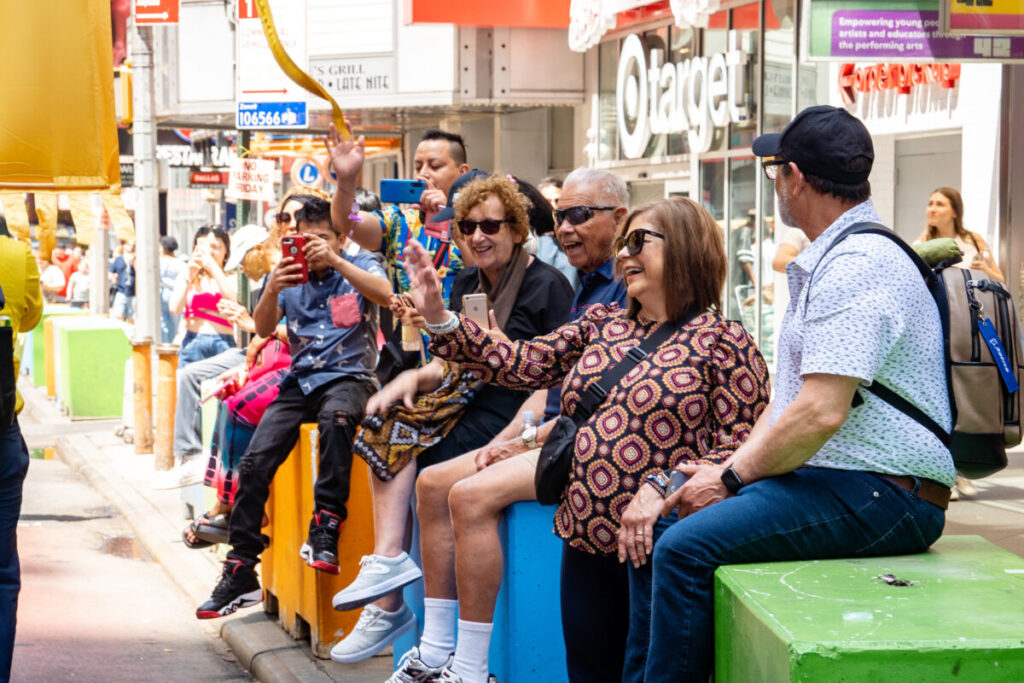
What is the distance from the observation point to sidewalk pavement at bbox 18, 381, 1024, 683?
6.66 m

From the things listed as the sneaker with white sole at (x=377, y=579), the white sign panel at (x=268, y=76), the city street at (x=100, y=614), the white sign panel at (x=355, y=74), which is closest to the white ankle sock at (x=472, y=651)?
the sneaker with white sole at (x=377, y=579)

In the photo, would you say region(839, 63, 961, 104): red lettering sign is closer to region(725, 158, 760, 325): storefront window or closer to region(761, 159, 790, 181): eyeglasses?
region(725, 158, 760, 325): storefront window

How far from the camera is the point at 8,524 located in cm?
558

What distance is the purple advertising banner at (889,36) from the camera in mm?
9258

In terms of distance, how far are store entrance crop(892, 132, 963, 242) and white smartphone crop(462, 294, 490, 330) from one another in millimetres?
8954

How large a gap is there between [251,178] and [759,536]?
13.1 metres

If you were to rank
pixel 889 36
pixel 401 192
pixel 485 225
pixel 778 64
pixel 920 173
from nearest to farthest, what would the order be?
1. pixel 485 225
2. pixel 401 192
3. pixel 889 36
4. pixel 920 173
5. pixel 778 64

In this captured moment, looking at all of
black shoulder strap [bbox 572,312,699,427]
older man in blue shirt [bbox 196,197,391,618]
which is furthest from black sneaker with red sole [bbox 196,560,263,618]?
black shoulder strap [bbox 572,312,699,427]

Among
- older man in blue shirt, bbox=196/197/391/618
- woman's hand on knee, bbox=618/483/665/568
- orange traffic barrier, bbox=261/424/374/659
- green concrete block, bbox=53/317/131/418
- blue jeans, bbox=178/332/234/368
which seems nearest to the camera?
woman's hand on knee, bbox=618/483/665/568

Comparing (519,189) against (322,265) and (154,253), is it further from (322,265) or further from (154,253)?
(154,253)

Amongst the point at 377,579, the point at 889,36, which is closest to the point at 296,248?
the point at 377,579

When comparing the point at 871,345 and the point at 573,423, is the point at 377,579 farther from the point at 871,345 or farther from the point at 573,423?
the point at 871,345

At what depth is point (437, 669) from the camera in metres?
5.02

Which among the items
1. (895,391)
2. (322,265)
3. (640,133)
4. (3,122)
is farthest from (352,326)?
(640,133)
